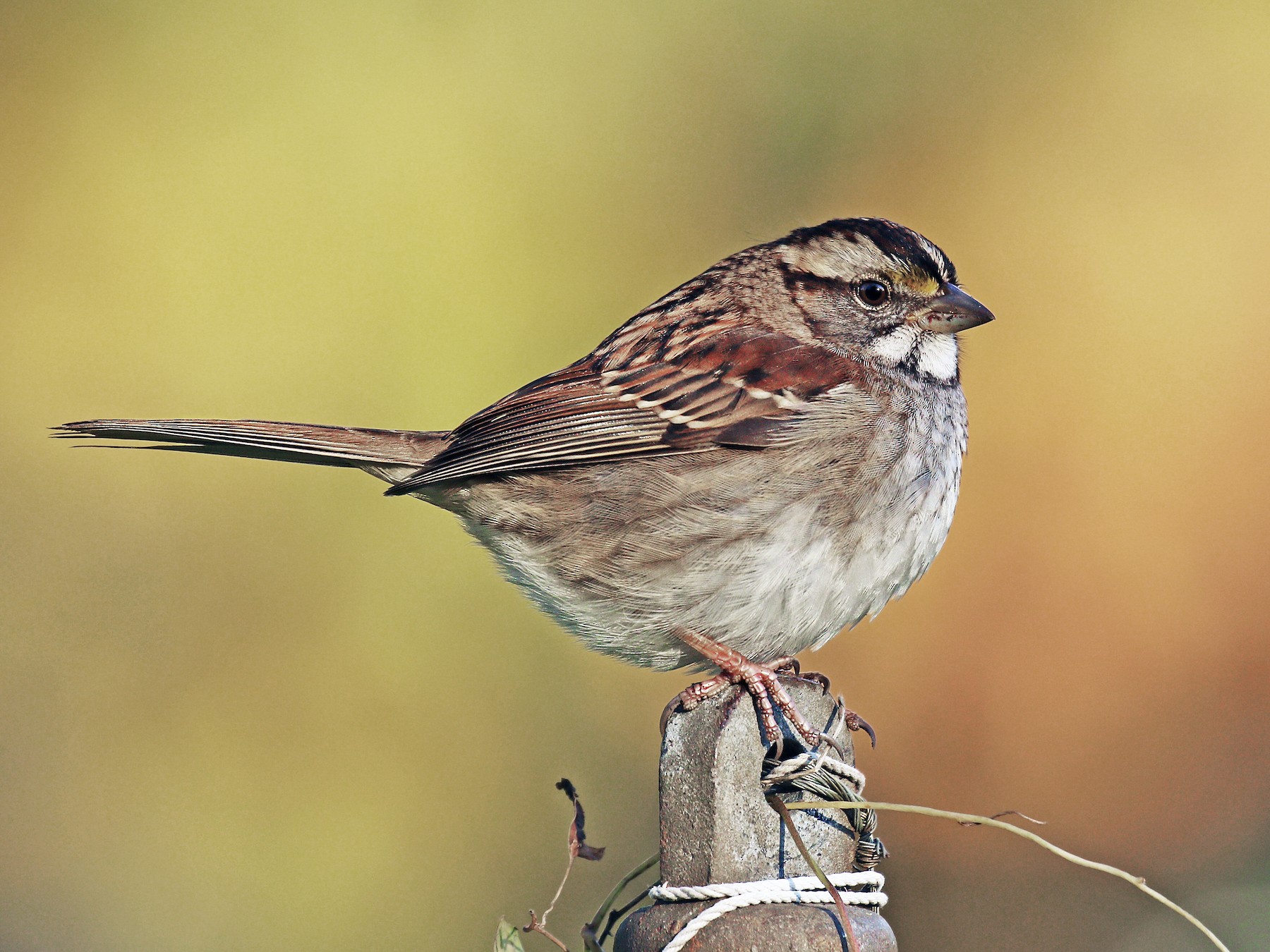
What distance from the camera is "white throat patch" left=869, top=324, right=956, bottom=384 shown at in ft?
10.2

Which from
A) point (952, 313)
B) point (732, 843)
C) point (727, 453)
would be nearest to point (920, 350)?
point (952, 313)

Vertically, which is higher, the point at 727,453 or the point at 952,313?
the point at 952,313

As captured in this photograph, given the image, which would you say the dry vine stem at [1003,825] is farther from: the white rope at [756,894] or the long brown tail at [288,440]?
the long brown tail at [288,440]

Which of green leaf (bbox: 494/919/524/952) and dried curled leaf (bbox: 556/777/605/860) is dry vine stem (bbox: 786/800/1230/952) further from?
green leaf (bbox: 494/919/524/952)

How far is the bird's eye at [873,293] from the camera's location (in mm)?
3193

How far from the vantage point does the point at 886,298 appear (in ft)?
10.5

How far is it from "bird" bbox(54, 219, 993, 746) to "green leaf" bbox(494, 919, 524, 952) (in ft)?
2.23

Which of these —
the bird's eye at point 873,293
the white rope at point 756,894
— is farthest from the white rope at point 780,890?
the bird's eye at point 873,293

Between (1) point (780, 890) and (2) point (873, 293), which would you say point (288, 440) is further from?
(1) point (780, 890)

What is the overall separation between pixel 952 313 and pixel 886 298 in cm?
18

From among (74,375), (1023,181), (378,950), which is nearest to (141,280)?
(74,375)

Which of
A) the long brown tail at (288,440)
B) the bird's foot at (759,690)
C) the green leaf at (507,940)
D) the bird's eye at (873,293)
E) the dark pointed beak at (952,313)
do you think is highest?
the bird's eye at (873,293)

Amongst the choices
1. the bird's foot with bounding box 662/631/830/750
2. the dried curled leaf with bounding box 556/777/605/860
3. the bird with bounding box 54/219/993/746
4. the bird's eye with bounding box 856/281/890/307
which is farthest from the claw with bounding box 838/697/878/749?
the bird's eye with bounding box 856/281/890/307

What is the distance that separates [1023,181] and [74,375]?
11.2ft
